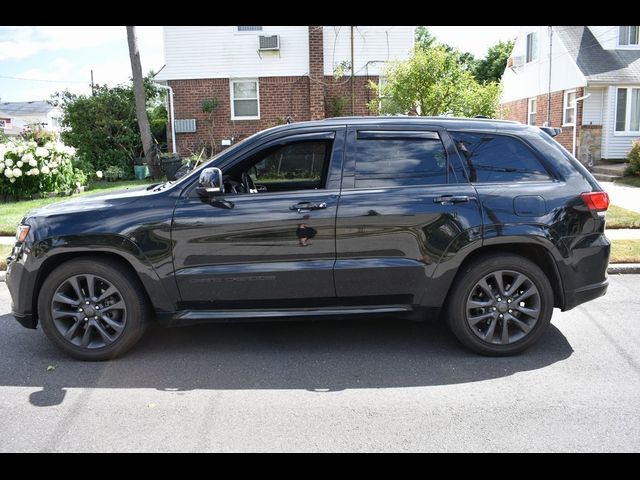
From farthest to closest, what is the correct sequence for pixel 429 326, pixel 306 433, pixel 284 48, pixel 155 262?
pixel 284 48
pixel 429 326
pixel 155 262
pixel 306 433

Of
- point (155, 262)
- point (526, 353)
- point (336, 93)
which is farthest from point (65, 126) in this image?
point (526, 353)

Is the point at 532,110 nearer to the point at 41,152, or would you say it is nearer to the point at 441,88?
the point at 441,88

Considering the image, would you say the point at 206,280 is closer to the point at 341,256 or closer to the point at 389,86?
the point at 341,256

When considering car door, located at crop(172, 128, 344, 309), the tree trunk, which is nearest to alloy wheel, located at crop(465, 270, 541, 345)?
car door, located at crop(172, 128, 344, 309)

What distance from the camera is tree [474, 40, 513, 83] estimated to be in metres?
43.0

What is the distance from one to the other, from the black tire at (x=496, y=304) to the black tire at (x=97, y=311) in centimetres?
245

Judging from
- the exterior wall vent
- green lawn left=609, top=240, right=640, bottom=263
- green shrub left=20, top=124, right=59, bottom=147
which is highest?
the exterior wall vent

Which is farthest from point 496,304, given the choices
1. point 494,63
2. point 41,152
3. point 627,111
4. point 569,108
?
Answer: point 494,63

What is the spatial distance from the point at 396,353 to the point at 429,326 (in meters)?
0.80

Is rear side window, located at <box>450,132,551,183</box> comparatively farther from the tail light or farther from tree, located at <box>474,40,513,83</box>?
tree, located at <box>474,40,513,83</box>

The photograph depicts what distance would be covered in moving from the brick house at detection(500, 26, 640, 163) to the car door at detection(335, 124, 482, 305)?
60.0 feet

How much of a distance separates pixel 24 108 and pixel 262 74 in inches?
2744

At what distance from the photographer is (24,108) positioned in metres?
77.9
